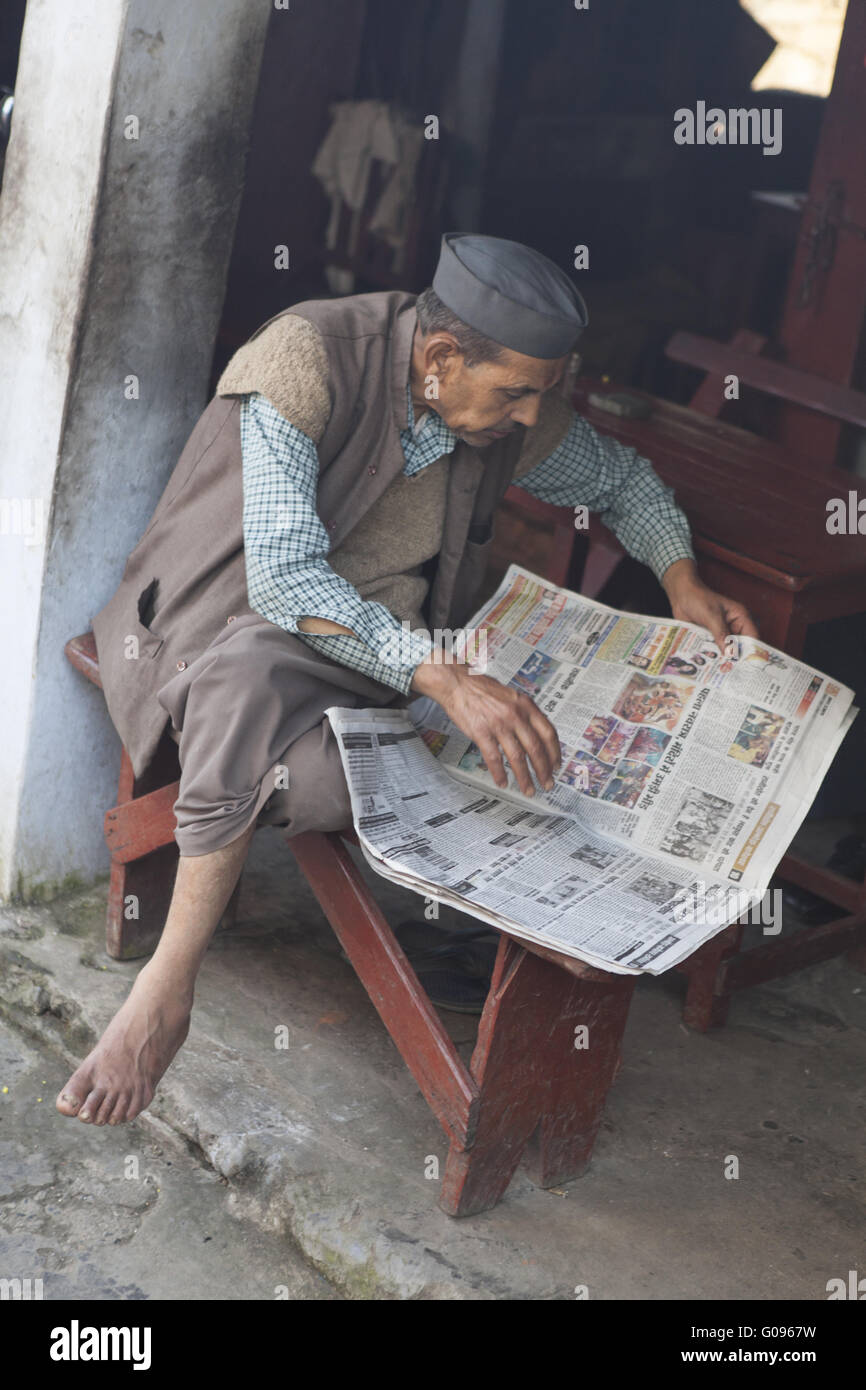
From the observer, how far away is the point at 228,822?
7.30 ft

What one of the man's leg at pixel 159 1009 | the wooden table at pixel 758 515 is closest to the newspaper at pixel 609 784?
the wooden table at pixel 758 515

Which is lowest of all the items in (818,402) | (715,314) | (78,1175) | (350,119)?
(78,1175)

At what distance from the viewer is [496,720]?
2203mm

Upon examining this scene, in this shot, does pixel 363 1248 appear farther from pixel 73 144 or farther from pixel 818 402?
pixel 818 402

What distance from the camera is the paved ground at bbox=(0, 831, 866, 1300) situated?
221cm

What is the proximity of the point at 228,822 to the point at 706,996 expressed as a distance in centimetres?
119

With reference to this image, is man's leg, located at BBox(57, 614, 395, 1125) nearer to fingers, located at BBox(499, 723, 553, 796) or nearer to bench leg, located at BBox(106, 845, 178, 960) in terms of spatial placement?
fingers, located at BBox(499, 723, 553, 796)

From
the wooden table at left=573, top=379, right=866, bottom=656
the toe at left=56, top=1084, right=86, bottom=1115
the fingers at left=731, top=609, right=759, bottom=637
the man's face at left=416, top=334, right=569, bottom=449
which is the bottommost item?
the toe at left=56, top=1084, right=86, bottom=1115

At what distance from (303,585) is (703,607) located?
32.4 inches

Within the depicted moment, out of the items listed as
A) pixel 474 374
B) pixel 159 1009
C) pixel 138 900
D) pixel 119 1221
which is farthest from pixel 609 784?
pixel 119 1221

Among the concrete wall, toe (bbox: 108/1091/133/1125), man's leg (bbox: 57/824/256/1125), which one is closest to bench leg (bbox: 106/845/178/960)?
the concrete wall
